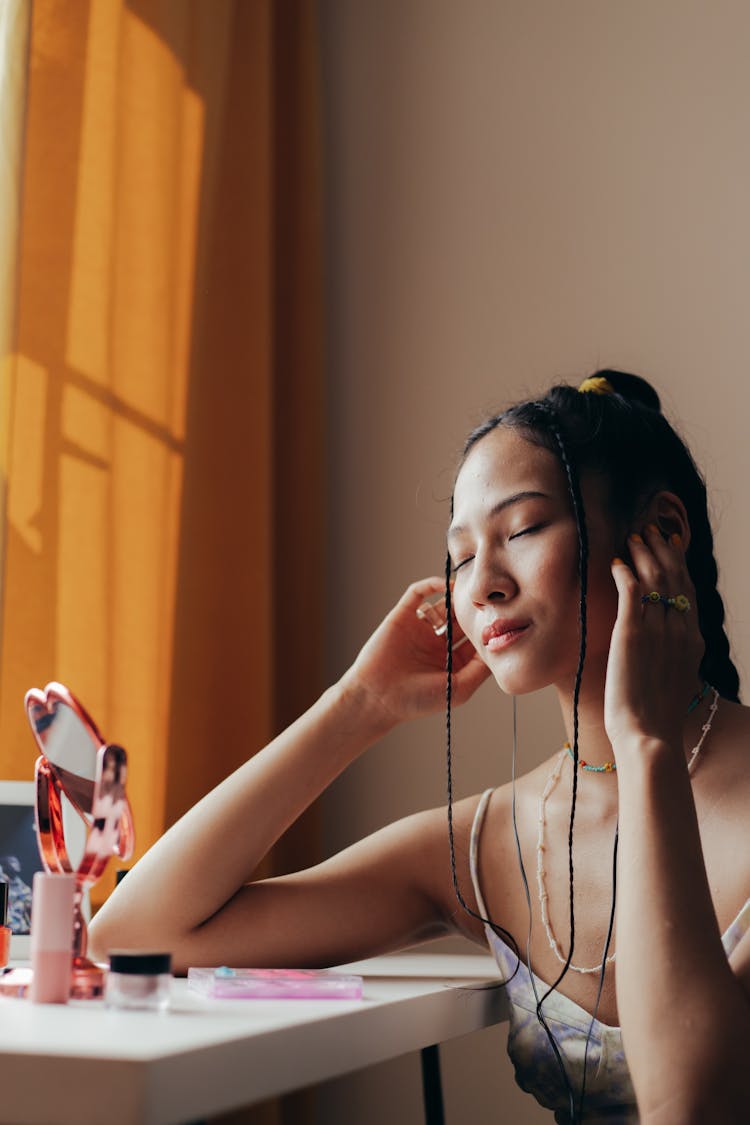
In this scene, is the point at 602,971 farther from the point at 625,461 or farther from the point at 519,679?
the point at 625,461

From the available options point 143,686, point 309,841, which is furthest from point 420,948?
point 143,686

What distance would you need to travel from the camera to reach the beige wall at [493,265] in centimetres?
199

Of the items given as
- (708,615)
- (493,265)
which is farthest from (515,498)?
(493,265)

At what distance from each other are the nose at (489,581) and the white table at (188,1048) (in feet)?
1.19

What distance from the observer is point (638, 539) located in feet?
3.83

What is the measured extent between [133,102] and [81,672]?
790 millimetres

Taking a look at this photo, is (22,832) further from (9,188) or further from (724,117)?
(724,117)

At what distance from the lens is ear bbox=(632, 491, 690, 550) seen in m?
1.21

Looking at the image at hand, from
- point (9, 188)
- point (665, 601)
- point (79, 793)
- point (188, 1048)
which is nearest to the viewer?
point (188, 1048)

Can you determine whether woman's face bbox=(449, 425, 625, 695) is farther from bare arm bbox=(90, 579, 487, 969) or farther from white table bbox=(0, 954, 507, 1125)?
white table bbox=(0, 954, 507, 1125)

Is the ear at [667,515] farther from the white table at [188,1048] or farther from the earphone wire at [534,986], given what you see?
the white table at [188,1048]

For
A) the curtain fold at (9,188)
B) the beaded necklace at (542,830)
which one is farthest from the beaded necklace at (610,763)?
the curtain fold at (9,188)

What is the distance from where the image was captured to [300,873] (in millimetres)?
1295

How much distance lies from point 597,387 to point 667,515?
17 cm
